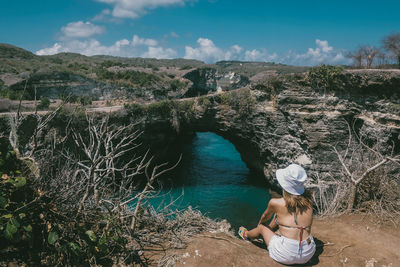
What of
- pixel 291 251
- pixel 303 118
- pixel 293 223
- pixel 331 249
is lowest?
pixel 331 249

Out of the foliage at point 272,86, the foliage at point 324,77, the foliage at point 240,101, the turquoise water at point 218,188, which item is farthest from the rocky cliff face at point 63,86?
the foliage at point 324,77

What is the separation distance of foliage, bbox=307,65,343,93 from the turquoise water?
6308 millimetres

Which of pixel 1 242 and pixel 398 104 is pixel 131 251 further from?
pixel 398 104

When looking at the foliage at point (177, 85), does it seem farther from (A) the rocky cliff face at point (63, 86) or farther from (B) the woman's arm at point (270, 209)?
(B) the woman's arm at point (270, 209)

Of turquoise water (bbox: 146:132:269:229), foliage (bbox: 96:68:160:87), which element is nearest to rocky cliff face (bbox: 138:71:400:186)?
turquoise water (bbox: 146:132:269:229)

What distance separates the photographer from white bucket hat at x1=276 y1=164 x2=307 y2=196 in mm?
2841

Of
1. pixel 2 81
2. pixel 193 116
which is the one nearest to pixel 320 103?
pixel 193 116

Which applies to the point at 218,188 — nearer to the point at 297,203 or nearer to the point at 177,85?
the point at 297,203

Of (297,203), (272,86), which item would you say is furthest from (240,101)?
(297,203)

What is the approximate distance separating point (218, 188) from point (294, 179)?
11.5 meters

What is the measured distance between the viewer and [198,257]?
2906 millimetres

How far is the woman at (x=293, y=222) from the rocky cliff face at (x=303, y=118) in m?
5.69

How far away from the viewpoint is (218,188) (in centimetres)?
1397

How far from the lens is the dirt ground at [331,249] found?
2889 mm
